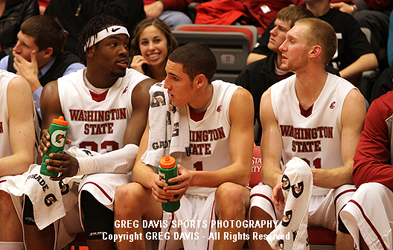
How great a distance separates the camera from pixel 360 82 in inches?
168

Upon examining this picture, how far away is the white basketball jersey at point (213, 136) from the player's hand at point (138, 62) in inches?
44.5

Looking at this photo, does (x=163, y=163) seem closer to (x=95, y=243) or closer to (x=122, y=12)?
(x=95, y=243)

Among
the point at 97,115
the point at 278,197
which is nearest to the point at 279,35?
the point at 97,115

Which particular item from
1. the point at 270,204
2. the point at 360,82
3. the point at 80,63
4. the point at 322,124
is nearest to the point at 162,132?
the point at 270,204

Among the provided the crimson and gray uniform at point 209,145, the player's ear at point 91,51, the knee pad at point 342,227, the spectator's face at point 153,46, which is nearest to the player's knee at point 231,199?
the crimson and gray uniform at point 209,145

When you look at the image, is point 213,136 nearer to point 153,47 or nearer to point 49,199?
point 49,199

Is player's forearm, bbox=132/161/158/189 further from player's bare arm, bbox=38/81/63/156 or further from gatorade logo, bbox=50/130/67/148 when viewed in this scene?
player's bare arm, bbox=38/81/63/156

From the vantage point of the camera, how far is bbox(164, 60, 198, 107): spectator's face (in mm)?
3023

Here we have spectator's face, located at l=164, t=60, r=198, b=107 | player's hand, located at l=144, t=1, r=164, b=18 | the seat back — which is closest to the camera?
spectator's face, located at l=164, t=60, r=198, b=107

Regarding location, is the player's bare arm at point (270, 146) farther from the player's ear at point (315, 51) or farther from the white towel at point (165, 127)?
the white towel at point (165, 127)

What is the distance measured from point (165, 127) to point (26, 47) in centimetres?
177

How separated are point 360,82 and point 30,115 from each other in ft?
9.13

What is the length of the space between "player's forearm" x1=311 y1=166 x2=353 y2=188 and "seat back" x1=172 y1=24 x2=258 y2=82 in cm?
218

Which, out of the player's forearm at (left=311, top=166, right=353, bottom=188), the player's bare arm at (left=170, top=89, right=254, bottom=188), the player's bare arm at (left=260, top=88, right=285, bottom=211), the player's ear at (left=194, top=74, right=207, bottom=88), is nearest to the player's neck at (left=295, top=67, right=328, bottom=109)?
the player's bare arm at (left=260, top=88, right=285, bottom=211)
